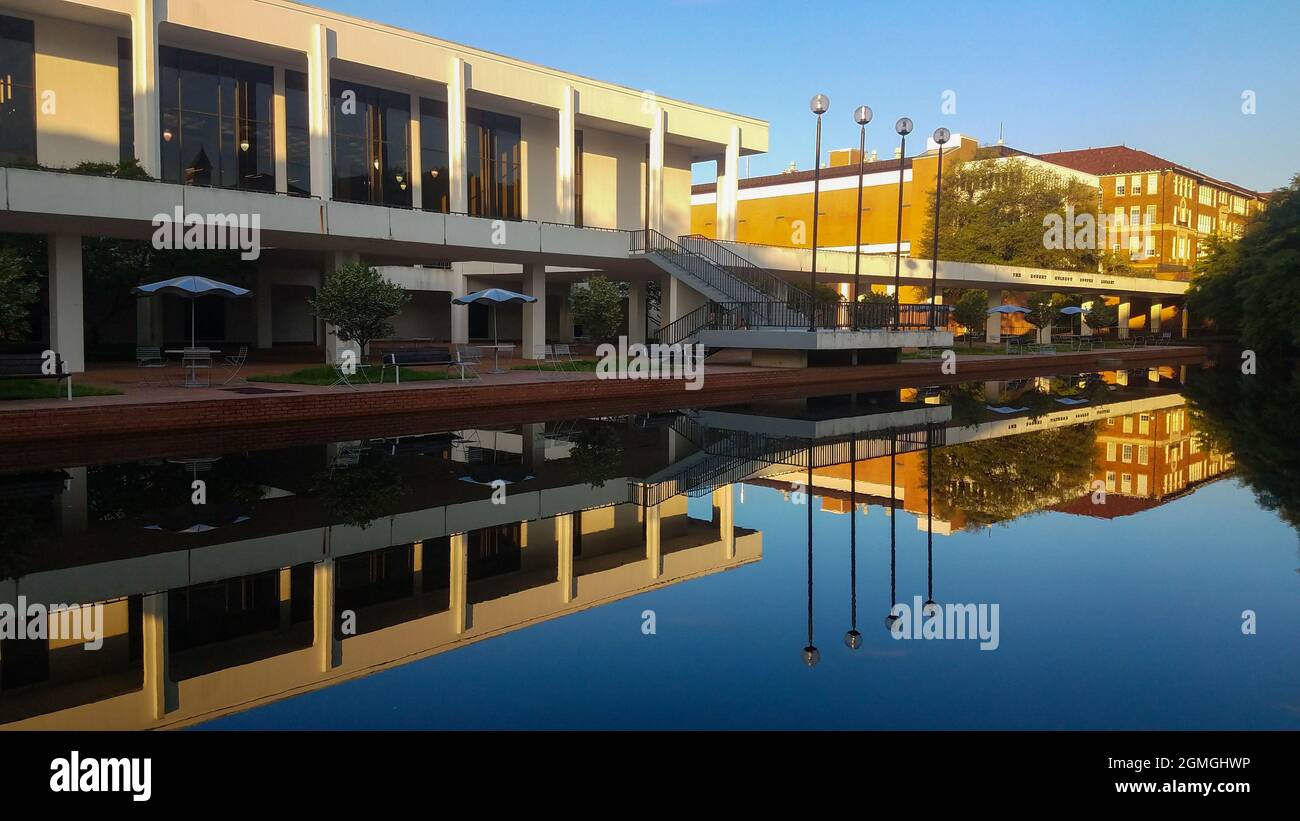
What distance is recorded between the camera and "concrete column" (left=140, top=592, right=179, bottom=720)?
205 inches

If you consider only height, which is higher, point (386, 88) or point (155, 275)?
point (386, 88)

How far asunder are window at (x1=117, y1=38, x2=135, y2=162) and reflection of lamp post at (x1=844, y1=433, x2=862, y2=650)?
2398 centimetres

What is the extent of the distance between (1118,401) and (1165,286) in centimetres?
4359

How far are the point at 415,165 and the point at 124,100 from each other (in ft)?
30.9

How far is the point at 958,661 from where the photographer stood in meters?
6.11

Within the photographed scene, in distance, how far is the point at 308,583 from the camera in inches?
293

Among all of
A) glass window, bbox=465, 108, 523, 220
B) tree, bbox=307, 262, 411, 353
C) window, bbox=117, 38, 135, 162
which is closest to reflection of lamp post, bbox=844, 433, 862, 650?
tree, bbox=307, 262, 411, 353

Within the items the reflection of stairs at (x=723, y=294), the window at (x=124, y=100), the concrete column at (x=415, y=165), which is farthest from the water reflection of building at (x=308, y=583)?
the concrete column at (x=415, y=165)

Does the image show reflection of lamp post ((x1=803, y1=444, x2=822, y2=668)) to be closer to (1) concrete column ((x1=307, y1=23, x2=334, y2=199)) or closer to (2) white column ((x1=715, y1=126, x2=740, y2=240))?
(1) concrete column ((x1=307, y1=23, x2=334, y2=199))

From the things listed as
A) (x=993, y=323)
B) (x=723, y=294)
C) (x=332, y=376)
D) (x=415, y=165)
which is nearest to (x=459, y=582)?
(x=332, y=376)

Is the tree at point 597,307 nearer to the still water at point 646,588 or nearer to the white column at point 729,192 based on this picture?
the white column at point 729,192
